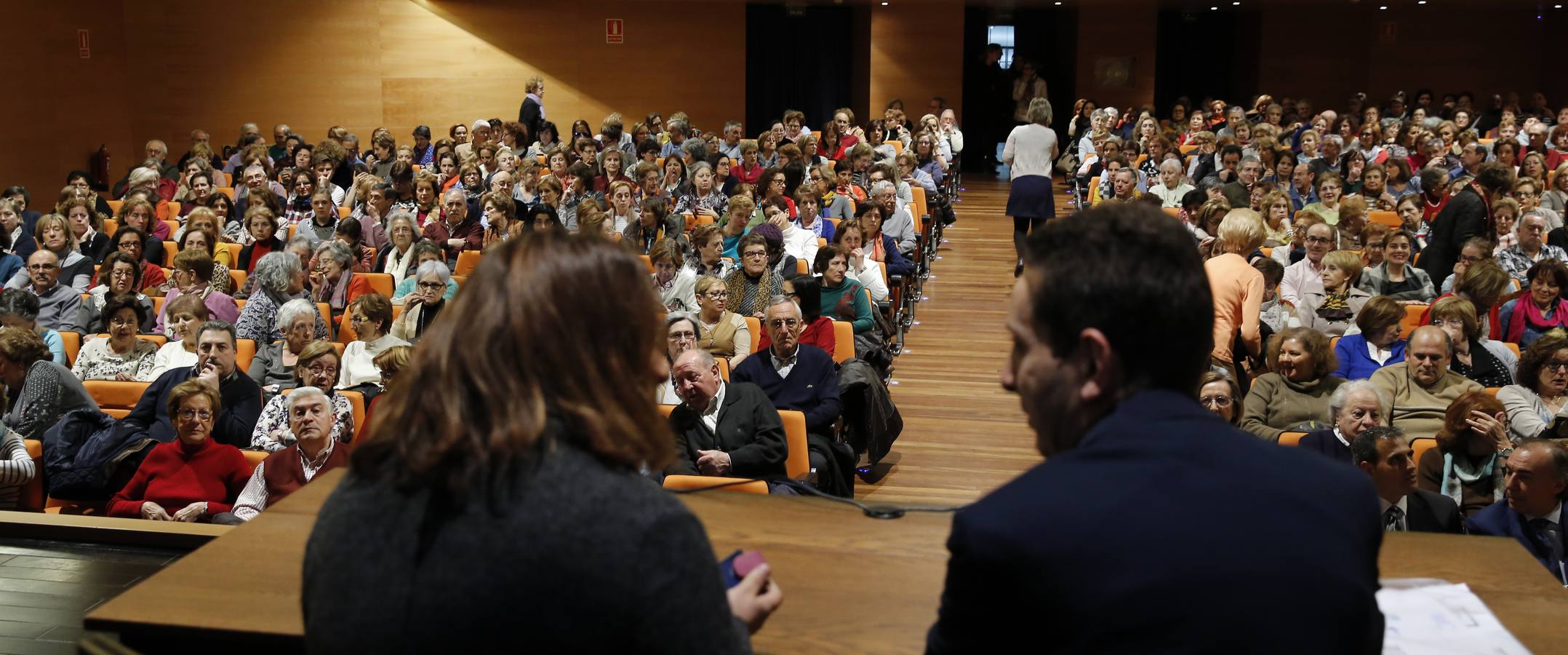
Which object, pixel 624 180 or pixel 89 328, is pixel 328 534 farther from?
pixel 624 180

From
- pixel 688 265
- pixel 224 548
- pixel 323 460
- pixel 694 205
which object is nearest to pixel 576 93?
pixel 694 205

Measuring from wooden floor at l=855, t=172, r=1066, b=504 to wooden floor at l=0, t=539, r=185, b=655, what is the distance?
211 cm

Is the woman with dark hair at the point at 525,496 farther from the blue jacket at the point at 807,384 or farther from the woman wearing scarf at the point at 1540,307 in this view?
the woman wearing scarf at the point at 1540,307

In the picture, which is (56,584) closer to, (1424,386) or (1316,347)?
(1316,347)

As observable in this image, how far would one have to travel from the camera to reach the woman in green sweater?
238 inches

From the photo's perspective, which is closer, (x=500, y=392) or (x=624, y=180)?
(x=500, y=392)

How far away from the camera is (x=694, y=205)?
8.83 metres

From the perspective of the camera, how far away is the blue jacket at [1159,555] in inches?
37.1

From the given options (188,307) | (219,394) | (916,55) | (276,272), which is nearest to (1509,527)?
(219,394)

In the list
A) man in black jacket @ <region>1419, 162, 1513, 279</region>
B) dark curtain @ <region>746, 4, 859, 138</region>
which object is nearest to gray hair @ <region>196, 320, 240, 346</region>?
man in black jacket @ <region>1419, 162, 1513, 279</region>

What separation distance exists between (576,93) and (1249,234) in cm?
1092

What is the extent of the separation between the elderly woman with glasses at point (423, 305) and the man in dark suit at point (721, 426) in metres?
2.05

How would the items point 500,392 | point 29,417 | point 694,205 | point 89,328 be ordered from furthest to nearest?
point 694,205 → point 89,328 → point 29,417 → point 500,392

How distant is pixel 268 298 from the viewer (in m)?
6.11
